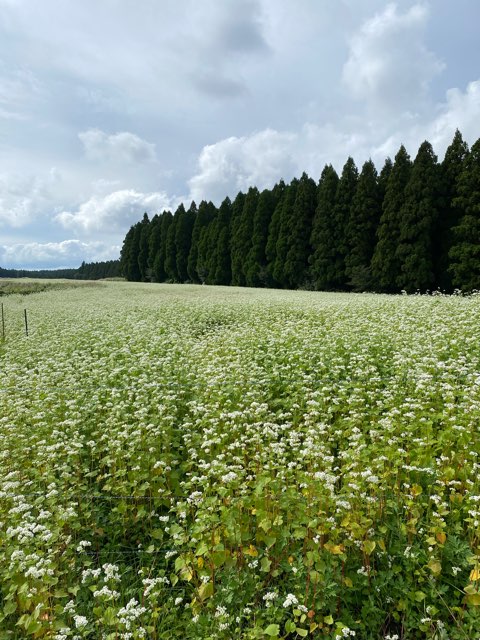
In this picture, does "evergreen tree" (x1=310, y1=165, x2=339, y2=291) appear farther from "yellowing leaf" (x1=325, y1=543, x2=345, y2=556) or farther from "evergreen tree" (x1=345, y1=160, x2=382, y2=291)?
"yellowing leaf" (x1=325, y1=543, x2=345, y2=556)

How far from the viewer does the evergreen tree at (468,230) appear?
1152 inches

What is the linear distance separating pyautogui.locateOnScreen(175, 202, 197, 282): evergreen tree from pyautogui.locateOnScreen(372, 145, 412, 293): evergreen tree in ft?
105

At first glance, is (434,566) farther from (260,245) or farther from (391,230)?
(260,245)

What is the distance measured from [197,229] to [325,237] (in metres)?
24.6

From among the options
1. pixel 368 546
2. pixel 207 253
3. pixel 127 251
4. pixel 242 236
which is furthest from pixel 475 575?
pixel 127 251

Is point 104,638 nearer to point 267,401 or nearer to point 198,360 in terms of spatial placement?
point 267,401

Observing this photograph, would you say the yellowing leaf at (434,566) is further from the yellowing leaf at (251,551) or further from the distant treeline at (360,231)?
the distant treeline at (360,231)

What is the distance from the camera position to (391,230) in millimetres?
33375

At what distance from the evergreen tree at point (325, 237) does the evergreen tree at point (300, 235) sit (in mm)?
1074

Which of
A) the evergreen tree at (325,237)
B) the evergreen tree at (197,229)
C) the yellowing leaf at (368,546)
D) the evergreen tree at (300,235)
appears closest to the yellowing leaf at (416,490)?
the yellowing leaf at (368,546)

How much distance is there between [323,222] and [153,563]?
3792cm

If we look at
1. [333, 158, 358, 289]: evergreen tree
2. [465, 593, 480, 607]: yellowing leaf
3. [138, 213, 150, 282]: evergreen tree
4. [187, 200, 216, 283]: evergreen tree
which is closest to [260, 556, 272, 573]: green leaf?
Result: [465, 593, 480, 607]: yellowing leaf

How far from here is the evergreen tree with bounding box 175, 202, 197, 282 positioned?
5931 centimetres

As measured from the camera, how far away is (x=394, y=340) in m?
9.16
